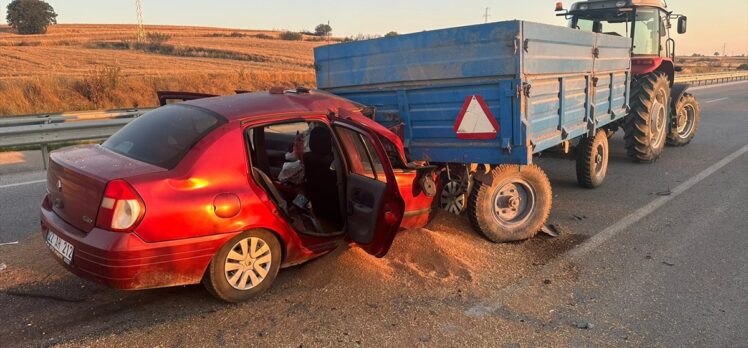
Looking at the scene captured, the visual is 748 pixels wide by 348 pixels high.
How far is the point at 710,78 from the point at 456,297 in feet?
122

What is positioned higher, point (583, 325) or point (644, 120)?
point (644, 120)

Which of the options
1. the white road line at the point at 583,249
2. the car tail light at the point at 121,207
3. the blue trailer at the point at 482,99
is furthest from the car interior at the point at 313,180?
the white road line at the point at 583,249

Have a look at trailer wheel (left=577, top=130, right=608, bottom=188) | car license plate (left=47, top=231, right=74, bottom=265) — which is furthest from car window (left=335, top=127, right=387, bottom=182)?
trailer wheel (left=577, top=130, right=608, bottom=188)

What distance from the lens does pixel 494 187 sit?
491 cm

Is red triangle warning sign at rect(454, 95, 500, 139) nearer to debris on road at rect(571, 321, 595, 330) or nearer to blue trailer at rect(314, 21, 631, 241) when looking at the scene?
blue trailer at rect(314, 21, 631, 241)

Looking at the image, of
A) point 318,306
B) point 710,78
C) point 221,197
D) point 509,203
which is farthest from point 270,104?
point 710,78

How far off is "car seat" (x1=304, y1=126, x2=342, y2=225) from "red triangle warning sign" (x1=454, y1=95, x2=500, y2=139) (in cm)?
119

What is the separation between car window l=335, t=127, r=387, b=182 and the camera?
4.18 metres

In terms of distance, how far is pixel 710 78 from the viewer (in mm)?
34219

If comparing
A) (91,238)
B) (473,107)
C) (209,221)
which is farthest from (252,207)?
(473,107)

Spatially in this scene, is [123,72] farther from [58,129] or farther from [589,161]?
[589,161]

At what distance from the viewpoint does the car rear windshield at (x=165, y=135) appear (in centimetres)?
354

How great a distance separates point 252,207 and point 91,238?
3.12ft

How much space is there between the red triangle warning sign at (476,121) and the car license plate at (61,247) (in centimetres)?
310
